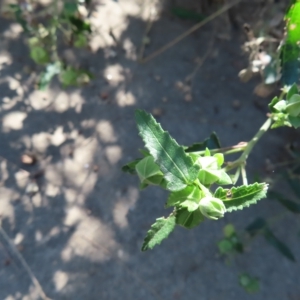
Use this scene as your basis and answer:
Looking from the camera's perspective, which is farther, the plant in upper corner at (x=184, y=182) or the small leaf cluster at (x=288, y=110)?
the small leaf cluster at (x=288, y=110)

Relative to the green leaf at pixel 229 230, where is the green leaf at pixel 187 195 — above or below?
above

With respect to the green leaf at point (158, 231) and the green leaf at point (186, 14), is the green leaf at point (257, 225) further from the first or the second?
the green leaf at point (186, 14)

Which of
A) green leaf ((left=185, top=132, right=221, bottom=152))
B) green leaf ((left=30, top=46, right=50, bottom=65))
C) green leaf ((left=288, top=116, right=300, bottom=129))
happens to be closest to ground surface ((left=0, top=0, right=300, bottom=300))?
green leaf ((left=30, top=46, right=50, bottom=65))

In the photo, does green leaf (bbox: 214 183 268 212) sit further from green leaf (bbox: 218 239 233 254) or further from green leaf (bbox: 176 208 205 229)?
green leaf (bbox: 218 239 233 254)

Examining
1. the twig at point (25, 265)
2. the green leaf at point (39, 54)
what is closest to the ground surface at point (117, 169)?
the twig at point (25, 265)

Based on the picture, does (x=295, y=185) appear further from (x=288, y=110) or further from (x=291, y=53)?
(x=288, y=110)

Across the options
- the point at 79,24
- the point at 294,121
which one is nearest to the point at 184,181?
the point at 294,121

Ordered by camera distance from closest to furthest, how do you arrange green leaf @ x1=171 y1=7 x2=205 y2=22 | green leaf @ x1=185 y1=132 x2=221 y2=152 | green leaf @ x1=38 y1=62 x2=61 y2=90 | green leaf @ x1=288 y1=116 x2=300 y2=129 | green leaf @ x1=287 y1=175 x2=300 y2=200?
green leaf @ x1=288 y1=116 x2=300 y2=129 < green leaf @ x1=185 y1=132 x2=221 y2=152 < green leaf @ x1=287 y1=175 x2=300 y2=200 < green leaf @ x1=38 y1=62 x2=61 y2=90 < green leaf @ x1=171 y1=7 x2=205 y2=22
